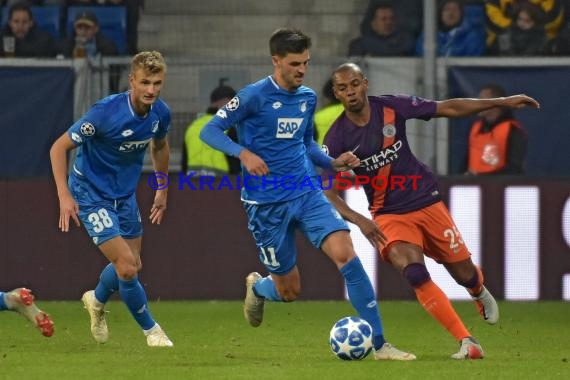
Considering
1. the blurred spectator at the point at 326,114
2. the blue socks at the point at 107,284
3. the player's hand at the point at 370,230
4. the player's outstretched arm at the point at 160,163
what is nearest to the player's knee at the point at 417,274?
the player's hand at the point at 370,230

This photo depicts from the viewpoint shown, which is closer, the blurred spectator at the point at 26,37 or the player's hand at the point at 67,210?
the player's hand at the point at 67,210

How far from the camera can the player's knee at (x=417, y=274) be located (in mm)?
9617

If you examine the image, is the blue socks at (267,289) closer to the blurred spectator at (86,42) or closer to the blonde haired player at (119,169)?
the blonde haired player at (119,169)

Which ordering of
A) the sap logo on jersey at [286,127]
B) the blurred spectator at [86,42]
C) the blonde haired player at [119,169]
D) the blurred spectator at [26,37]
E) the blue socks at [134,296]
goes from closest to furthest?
the sap logo on jersey at [286,127] → the blonde haired player at [119,169] → the blue socks at [134,296] → the blurred spectator at [26,37] → the blurred spectator at [86,42]

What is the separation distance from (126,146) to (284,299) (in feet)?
5.16

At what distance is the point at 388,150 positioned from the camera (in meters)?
10.2

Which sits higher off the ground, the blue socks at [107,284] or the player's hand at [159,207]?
the player's hand at [159,207]

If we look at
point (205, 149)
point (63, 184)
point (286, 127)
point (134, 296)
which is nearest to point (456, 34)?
point (205, 149)

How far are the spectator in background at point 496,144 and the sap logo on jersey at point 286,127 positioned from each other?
15.8 feet

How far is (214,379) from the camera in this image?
27.3ft

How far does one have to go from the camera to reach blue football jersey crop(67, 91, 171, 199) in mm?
10133

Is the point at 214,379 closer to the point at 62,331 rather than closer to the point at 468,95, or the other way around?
the point at 62,331

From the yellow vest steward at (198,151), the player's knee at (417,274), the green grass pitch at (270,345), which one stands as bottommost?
the green grass pitch at (270,345)

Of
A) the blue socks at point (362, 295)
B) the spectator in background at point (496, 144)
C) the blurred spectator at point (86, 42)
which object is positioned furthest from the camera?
the blurred spectator at point (86, 42)
